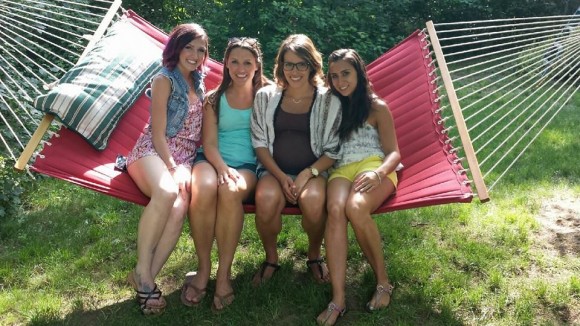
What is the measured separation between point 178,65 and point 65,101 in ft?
1.66

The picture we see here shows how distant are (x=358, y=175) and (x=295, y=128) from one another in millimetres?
337

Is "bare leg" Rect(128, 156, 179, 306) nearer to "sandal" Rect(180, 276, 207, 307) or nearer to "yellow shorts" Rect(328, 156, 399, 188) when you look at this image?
"sandal" Rect(180, 276, 207, 307)

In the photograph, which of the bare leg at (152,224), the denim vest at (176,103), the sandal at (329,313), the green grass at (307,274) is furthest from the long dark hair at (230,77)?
the sandal at (329,313)

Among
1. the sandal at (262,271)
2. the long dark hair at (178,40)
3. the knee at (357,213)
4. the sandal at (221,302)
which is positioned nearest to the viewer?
the knee at (357,213)

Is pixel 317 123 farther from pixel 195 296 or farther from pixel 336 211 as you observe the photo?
pixel 195 296

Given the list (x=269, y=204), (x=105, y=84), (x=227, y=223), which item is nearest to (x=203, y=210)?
(x=227, y=223)

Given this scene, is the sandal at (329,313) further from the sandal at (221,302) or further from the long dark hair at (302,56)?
the long dark hair at (302,56)

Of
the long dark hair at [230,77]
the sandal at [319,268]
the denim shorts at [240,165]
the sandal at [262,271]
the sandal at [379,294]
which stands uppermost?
the long dark hair at [230,77]

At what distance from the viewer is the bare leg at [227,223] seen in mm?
2275

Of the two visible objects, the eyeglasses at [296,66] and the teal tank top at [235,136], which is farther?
the teal tank top at [235,136]

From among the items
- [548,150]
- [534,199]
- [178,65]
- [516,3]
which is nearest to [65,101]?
[178,65]

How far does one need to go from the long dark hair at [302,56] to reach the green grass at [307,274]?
0.84 m

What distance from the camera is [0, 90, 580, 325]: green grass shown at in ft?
7.88

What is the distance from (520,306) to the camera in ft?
7.95
